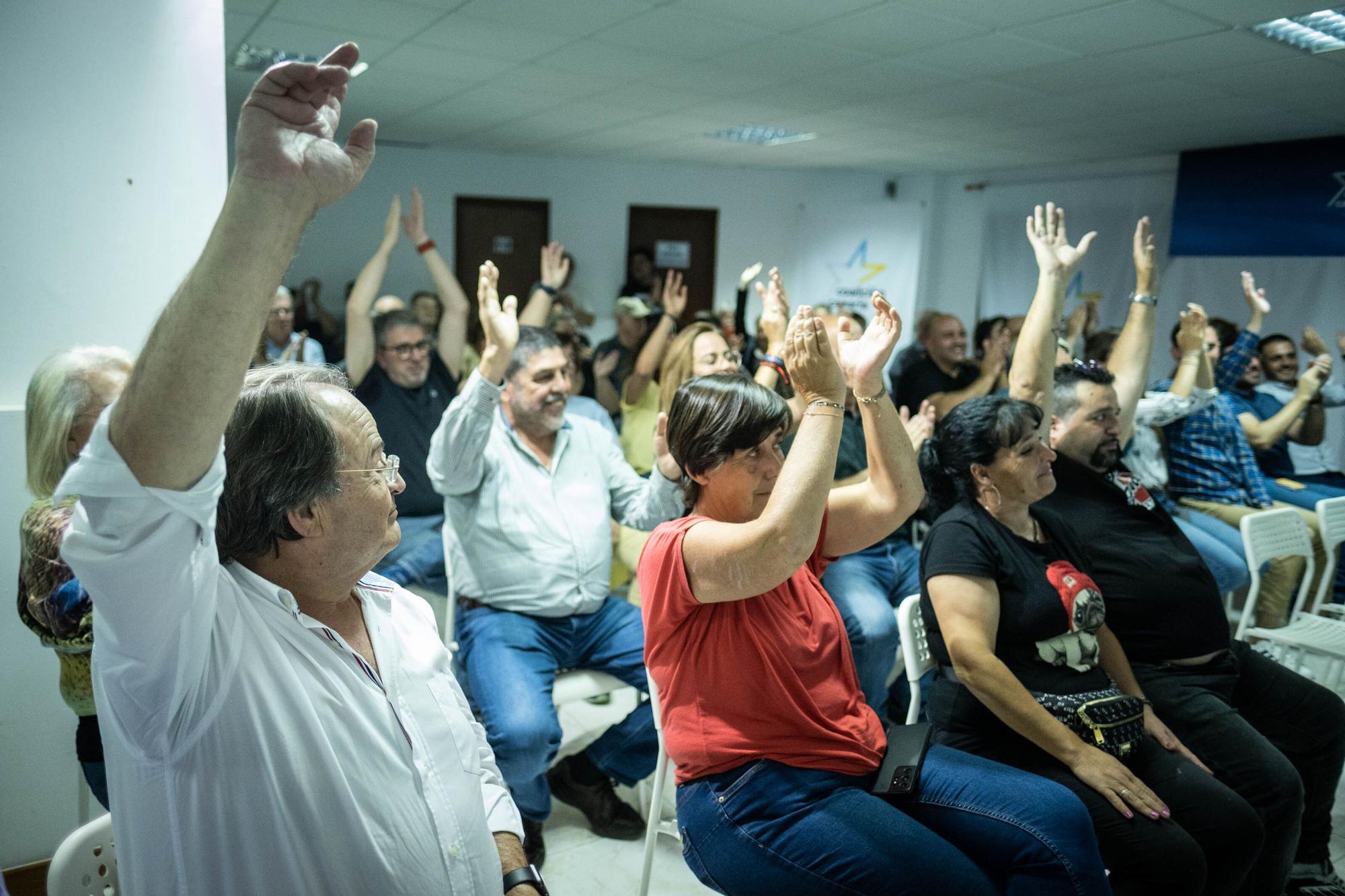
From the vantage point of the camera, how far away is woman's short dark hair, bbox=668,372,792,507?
1566 mm

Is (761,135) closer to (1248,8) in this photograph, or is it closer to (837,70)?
(837,70)

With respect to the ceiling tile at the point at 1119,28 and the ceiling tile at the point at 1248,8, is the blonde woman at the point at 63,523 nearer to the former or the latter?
the ceiling tile at the point at 1119,28

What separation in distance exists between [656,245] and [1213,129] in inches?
186

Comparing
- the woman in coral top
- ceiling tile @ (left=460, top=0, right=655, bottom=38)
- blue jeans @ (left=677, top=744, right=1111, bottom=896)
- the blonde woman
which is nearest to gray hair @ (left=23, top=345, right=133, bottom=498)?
the blonde woman

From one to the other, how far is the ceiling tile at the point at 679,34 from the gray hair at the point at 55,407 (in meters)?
2.82

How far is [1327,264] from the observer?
613cm

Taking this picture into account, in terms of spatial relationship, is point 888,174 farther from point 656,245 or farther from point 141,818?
point 141,818

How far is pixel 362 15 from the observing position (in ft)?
12.6

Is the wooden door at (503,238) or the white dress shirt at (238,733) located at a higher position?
the wooden door at (503,238)

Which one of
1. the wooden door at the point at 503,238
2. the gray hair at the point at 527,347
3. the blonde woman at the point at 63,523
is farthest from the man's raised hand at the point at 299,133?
the wooden door at the point at 503,238

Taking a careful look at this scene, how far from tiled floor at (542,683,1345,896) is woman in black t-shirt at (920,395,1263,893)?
81 centimetres

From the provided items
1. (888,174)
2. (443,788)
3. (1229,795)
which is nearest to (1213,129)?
(888,174)

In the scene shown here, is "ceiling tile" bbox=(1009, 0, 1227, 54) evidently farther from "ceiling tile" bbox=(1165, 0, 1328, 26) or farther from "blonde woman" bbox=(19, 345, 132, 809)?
"blonde woman" bbox=(19, 345, 132, 809)

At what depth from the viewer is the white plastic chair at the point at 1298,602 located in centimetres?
272
